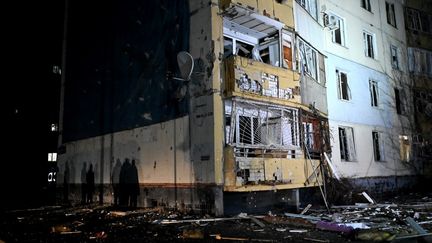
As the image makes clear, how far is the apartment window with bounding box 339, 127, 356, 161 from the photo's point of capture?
16953 mm

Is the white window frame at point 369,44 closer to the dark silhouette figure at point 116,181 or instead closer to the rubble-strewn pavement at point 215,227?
the rubble-strewn pavement at point 215,227

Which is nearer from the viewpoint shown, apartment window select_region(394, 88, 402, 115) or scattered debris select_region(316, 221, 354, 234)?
scattered debris select_region(316, 221, 354, 234)

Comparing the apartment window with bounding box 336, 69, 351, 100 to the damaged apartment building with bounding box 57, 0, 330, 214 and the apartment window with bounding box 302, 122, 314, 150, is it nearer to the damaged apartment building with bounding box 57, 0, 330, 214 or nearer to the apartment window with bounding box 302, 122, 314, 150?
the damaged apartment building with bounding box 57, 0, 330, 214

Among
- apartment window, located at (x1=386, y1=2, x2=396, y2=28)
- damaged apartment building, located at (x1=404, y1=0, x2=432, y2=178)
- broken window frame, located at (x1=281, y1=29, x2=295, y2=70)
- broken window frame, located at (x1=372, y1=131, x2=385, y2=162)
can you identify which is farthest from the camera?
apartment window, located at (x1=386, y1=2, x2=396, y2=28)

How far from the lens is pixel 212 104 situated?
10883mm

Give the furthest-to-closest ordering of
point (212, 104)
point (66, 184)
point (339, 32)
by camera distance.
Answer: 1. point (339, 32)
2. point (66, 184)
3. point (212, 104)

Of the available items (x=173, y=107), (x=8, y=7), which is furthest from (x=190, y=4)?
(x=8, y=7)

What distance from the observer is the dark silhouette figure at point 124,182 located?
14148 mm

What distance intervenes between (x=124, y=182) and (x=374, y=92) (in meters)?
14.6

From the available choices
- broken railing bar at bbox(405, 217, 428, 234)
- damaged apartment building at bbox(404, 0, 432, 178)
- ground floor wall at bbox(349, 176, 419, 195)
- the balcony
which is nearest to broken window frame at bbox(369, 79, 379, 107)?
damaged apartment building at bbox(404, 0, 432, 178)

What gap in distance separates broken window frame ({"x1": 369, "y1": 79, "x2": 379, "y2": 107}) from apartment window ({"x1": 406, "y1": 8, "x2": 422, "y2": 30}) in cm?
702

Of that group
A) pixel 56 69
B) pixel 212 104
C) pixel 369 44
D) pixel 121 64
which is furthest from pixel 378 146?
pixel 56 69

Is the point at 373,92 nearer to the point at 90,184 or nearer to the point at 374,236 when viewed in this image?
the point at 374,236

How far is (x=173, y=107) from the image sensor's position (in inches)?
492
